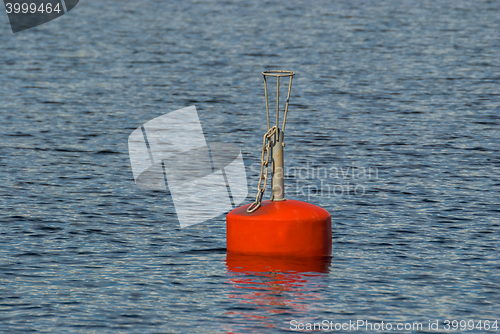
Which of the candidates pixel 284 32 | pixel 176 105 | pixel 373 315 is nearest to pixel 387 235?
pixel 373 315

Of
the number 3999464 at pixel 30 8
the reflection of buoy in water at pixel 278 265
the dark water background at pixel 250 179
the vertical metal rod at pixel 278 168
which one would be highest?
the vertical metal rod at pixel 278 168

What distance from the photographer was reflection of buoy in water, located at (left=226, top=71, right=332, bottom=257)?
42.1 ft

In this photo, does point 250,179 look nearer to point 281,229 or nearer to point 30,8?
point 281,229

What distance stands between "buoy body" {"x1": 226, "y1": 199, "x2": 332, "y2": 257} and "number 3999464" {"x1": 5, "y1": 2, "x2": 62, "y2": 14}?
66.2m

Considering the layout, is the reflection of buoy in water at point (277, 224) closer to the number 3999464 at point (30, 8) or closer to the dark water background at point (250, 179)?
the dark water background at point (250, 179)

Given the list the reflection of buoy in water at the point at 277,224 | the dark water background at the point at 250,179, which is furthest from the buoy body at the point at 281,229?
the dark water background at the point at 250,179

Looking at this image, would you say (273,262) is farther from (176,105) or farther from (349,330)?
(176,105)

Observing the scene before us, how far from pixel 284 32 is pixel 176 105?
25581mm

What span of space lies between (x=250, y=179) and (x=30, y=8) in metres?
64.6

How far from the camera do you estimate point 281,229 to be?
1284cm

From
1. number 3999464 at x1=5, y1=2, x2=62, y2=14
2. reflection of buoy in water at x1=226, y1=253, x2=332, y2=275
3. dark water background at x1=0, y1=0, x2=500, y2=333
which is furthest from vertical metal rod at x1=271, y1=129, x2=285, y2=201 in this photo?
number 3999464 at x1=5, y1=2, x2=62, y2=14

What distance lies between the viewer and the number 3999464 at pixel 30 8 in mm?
77438

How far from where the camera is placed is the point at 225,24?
59.9 metres

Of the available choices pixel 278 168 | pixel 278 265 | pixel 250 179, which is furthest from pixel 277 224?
pixel 250 179
